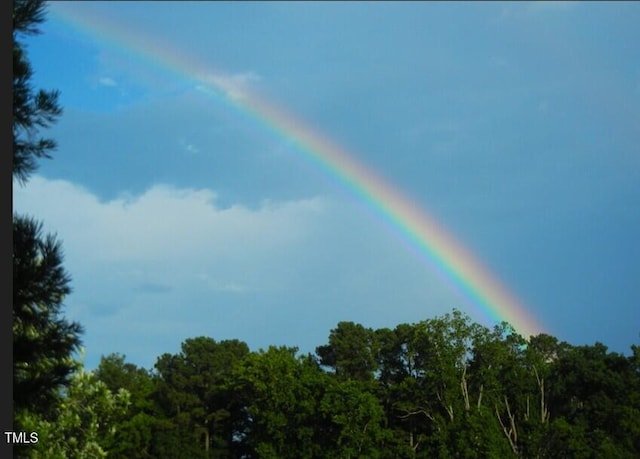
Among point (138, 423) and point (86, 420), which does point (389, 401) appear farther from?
point (86, 420)

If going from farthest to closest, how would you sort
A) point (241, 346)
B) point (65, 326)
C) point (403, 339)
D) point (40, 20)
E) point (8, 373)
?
point (241, 346), point (403, 339), point (40, 20), point (65, 326), point (8, 373)

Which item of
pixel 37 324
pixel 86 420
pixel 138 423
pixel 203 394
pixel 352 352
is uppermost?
pixel 352 352

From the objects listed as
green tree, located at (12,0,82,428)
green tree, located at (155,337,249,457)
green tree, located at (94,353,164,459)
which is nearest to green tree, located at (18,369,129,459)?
green tree, located at (94,353,164,459)

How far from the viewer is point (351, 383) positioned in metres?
48.4

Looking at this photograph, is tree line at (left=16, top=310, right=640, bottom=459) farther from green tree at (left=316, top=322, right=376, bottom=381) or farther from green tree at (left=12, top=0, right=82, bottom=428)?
green tree at (left=12, top=0, right=82, bottom=428)

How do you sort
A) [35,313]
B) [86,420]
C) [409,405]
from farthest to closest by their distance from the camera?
[409,405] < [86,420] < [35,313]

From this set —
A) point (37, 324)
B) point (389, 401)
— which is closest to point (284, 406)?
point (389, 401)

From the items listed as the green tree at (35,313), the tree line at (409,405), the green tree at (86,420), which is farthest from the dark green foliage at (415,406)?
the green tree at (35,313)

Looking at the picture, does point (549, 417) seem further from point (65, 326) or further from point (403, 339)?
point (65, 326)

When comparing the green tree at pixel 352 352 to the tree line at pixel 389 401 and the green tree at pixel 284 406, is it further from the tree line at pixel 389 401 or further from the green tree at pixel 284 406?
the green tree at pixel 284 406

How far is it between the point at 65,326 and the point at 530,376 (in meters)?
43.0

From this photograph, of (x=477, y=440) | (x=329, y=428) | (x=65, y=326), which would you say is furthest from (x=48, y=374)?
(x=329, y=428)

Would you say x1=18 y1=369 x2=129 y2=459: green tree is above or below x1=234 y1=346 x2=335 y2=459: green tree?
below

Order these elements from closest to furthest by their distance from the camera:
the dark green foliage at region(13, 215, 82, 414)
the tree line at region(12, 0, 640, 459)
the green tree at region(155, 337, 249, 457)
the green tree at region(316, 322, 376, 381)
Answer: the dark green foliage at region(13, 215, 82, 414)
the tree line at region(12, 0, 640, 459)
the green tree at region(155, 337, 249, 457)
the green tree at region(316, 322, 376, 381)
